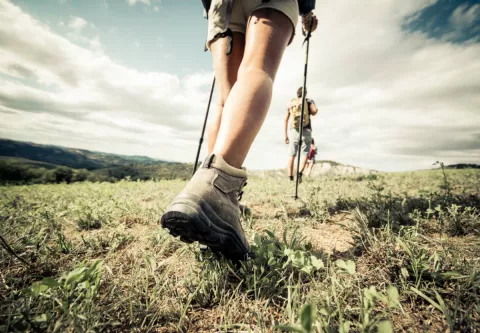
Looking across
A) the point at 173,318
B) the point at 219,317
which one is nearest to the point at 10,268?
the point at 173,318

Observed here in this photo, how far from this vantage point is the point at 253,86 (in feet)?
4.45

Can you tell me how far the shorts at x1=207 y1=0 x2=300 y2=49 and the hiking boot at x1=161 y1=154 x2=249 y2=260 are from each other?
3.82ft

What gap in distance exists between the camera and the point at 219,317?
38.9 inches

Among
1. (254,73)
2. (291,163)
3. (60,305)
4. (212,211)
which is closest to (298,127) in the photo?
(291,163)

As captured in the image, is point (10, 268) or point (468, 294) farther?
point (10, 268)

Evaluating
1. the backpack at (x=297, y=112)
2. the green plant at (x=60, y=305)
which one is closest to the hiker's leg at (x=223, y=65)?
the green plant at (x=60, y=305)

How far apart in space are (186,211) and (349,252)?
3.70ft

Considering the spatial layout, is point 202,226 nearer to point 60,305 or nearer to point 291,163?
point 60,305

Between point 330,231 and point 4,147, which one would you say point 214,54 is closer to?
point 330,231

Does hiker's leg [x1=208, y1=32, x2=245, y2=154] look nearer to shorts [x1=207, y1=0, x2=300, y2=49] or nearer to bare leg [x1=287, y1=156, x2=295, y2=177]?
shorts [x1=207, y1=0, x2=300, y2=49]

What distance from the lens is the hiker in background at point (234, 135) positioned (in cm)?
109

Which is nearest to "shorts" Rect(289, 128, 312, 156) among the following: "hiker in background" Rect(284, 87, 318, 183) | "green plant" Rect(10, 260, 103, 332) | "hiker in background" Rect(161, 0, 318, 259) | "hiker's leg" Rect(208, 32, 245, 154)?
"hiker in background" Rect(284, 87, 318, 183)

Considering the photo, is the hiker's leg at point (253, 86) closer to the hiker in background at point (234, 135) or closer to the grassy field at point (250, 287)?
the hiker in background at point (234, 135)

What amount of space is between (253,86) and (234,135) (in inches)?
13.7
